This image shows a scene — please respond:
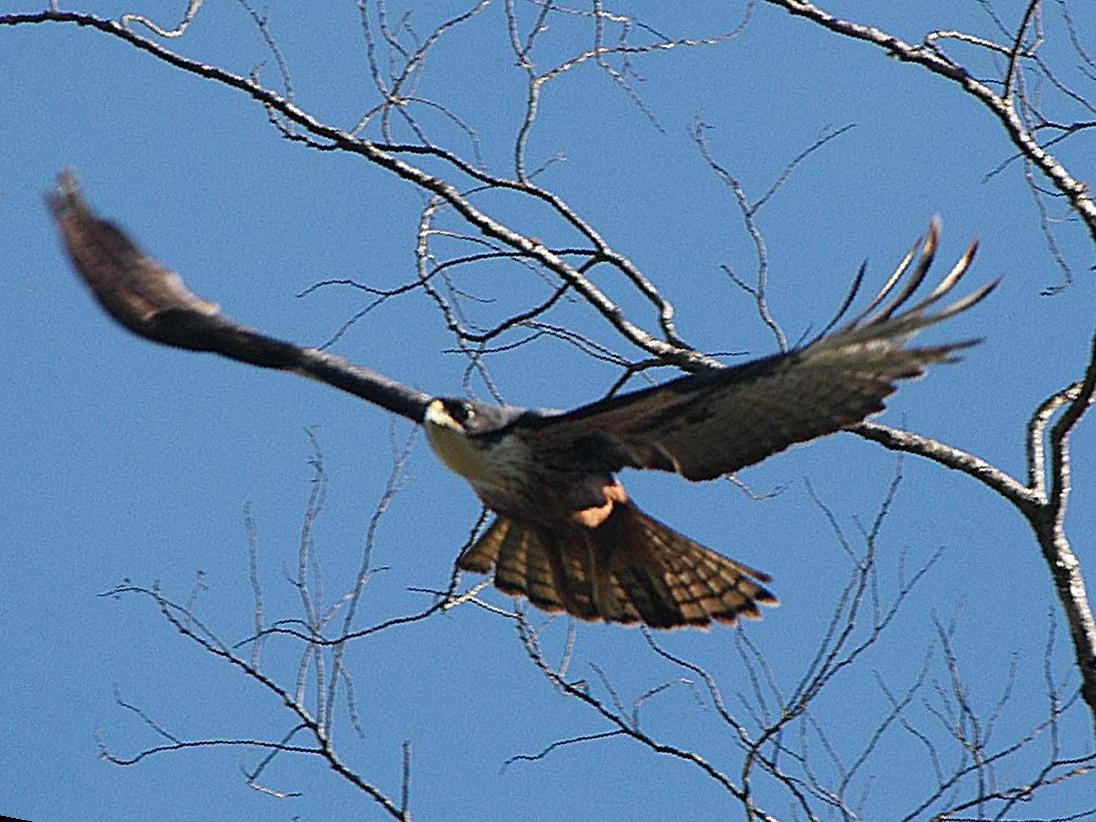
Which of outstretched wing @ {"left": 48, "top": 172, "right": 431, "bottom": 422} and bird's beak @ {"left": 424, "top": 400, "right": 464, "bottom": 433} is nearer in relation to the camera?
bird's beak @ {"left": 424, "top": 400, "right": 464, "bottom": 433}

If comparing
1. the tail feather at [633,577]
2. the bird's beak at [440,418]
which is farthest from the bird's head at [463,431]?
the tail feather at [633,577]

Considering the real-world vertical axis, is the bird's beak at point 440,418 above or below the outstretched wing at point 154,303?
below

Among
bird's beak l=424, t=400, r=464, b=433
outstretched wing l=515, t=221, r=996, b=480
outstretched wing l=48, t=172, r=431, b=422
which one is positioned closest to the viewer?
outstretched wing l=515, t=221, r=996, b=480

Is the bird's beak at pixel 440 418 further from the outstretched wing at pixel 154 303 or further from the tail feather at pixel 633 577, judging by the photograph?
the tail feather at pixel 633 577

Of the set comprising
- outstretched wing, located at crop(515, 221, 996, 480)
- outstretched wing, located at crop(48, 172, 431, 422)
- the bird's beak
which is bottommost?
outstretched wing, located at crop(515, 221, 996, 480)

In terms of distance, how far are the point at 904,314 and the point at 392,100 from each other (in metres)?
1.74

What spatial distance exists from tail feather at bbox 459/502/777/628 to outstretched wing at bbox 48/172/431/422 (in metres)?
0.82

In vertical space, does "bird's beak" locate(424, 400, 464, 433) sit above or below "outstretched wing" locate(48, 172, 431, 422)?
below

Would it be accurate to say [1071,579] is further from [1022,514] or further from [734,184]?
[734,184]

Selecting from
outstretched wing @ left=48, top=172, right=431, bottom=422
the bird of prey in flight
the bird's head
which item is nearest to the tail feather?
the bird of prey in flight

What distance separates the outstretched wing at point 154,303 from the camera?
5012 mm

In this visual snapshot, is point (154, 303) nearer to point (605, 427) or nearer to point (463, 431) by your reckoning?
point (463, 431)

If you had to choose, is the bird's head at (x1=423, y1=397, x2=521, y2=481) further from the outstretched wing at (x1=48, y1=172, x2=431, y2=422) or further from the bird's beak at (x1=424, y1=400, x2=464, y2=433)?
the outstretched wing at (x1=48, y1=172, x2=431, y2=422)

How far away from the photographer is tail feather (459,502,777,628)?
5.23m
